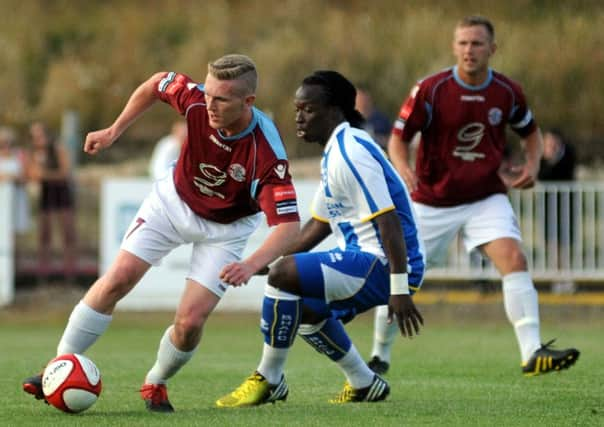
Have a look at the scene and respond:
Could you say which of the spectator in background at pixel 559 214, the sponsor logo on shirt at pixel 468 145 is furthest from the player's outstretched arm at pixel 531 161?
the spectator in background at pixel 559 214

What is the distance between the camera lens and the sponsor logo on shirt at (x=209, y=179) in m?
7.38

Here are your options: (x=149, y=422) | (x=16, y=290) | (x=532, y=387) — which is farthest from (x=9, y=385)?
(x=16, y=290)

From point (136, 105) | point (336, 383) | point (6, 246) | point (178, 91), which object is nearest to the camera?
point (178, 91)

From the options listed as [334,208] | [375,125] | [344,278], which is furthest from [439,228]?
A: [375,125]

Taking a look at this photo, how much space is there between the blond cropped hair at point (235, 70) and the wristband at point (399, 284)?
127 cm

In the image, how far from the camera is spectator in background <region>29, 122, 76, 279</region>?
1708 centimetres

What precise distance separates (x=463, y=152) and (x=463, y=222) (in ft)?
1.69

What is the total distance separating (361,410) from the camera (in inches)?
287

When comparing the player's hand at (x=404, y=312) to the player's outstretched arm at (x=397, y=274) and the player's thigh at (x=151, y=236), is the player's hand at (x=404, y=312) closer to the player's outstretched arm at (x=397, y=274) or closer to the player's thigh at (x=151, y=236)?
the player's outstretched arm at (x=397, y=274)

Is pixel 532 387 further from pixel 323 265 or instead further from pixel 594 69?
pixel 594 69

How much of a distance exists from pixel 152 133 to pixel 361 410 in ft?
65.4

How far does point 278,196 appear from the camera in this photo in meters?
7.07

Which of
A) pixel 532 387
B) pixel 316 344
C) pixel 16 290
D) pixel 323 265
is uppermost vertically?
pixel 323 265

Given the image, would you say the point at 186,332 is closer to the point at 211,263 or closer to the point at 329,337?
the point at 211,263
